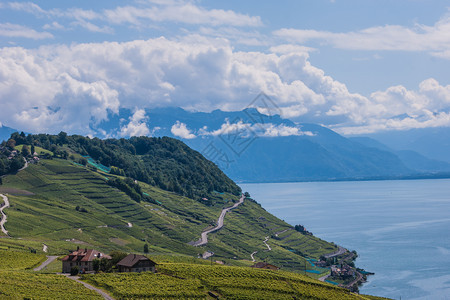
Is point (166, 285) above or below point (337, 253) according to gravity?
below

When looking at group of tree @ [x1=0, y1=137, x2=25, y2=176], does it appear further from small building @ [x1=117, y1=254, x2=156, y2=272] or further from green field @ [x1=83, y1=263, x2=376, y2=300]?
small building @ [x1=117, y1=254, x2=156, y2=272]

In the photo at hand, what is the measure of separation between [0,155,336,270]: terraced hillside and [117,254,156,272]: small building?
4590 cm

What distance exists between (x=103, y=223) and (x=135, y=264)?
292ft

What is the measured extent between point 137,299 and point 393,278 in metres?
112

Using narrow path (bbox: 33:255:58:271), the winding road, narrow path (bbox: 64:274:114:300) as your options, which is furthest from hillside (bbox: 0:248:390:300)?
the winding road

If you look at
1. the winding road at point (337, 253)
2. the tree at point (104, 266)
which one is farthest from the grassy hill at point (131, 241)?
the tree at point (104, 266)

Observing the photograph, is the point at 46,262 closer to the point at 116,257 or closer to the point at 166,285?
the point at 116,257

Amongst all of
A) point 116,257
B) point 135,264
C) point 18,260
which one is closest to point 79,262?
point 116,257

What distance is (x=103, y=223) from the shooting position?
503 ft

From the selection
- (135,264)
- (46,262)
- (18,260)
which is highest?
(135,264)

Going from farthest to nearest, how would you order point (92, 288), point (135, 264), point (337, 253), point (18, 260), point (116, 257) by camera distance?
1. point (337, 253)
2. point (18, 260)
3. point (116, 257)
4. point (135, 264)
5. point (92, 288)

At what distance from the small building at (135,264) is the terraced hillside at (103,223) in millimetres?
45896

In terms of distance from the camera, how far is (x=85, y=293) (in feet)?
182

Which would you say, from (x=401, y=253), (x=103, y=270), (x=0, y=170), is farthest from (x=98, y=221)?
(x=401, y=253)
